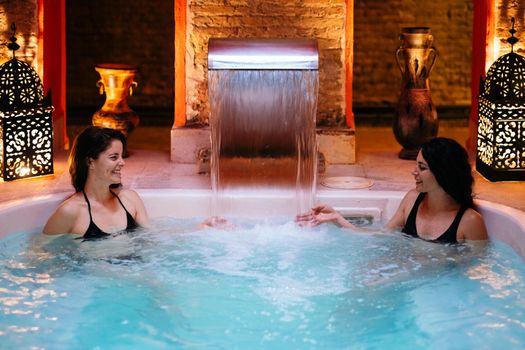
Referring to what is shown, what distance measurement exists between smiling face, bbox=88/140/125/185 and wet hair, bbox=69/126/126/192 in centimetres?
2

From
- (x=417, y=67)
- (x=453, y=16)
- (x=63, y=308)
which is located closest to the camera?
(x=63, y=308)

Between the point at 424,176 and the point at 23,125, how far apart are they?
10.0 ft

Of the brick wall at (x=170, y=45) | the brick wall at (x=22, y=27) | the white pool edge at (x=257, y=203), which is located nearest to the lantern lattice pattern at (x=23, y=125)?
the brick wall at (x=22, y=27)

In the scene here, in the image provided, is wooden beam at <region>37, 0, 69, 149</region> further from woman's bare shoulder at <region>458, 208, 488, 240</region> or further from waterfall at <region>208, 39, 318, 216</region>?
woman's bare shoulder at <region>458, 208, 488, 240</region>

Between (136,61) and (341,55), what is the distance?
13.6ft

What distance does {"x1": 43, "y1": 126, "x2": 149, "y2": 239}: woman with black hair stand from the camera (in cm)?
538

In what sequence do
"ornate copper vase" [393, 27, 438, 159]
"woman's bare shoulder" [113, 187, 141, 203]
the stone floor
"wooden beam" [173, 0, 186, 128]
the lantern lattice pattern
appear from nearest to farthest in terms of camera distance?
1. "woman's bare shoulder" [113, 187, 141, 203]
2. the stone floor
3. the lantern lattice pattern
4. "wooden beam" [173, 0, 186, 128]
5. "ornate copper vase" [393, 27, 438, 159]

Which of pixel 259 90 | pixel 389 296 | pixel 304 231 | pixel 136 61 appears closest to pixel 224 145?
pixel 259 90

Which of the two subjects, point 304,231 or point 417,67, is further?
point 417,67

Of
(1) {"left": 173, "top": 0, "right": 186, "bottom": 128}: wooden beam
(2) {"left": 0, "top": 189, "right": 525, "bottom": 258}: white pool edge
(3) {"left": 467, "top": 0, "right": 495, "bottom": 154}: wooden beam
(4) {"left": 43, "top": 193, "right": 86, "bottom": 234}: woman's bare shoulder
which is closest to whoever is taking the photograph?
(4) {"left": 43, "top": 193, "right": 86, "bottom": 234}: woman's bare shoulder

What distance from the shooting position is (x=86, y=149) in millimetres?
5387

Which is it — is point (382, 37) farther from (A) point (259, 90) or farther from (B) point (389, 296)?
(B) point (389, 296)

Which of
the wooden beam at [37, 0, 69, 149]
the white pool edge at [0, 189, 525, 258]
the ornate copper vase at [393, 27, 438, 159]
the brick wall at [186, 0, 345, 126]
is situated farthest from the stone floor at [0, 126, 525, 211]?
the brick wall at [186, 0, 345, 126]

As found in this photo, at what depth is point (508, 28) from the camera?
25.2 feet
